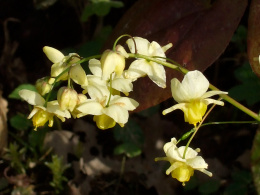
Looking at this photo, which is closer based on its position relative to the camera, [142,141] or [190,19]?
[190,19]

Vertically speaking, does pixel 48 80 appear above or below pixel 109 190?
above

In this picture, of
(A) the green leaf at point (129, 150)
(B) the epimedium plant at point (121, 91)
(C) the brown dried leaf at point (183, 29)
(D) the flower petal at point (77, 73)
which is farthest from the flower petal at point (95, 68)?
(A) the green leaf at point (129, 150)

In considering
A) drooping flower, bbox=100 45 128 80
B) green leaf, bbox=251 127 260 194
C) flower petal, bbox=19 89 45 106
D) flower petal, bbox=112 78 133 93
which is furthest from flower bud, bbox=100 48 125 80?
green leaf, bbox=251 127 260 194

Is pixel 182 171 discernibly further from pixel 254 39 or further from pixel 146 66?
pixel 254 39

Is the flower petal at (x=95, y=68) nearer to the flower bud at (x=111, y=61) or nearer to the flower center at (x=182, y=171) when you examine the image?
the flower bud at (x=111, y=61)

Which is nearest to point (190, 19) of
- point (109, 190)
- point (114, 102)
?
point (114, 102)

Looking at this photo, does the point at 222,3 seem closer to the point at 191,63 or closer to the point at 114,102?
the point at 191,63

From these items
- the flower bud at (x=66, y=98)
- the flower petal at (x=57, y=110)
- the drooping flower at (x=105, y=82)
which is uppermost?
the flower bud at (x=66, y=98)

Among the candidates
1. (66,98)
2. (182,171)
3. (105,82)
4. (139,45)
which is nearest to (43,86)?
(66,98)
